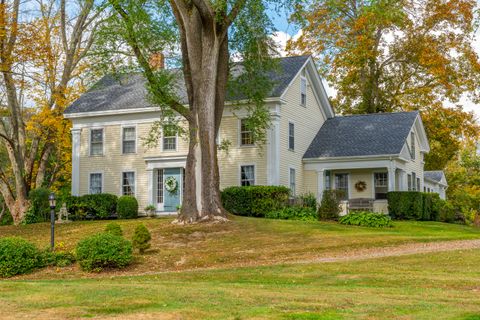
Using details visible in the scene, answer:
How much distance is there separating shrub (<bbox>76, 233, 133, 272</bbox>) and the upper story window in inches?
633

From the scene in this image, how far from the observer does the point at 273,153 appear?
3106cm

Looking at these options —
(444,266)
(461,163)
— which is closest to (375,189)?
(444,266)

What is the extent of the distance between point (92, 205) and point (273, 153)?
8.84 m

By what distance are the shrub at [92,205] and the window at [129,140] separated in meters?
2.73

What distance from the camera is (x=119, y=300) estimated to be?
10.8 metres

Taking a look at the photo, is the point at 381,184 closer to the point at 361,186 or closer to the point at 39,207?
the point at 361,186

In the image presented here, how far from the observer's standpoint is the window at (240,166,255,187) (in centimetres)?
3180

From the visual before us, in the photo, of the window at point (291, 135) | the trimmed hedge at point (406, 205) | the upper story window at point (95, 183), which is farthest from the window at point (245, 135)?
the upper story window at point (95, 183)

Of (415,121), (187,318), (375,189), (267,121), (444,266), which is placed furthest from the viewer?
(415,121)

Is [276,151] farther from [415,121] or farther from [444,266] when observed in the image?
[444,266]

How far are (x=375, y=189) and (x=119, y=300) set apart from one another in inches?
947

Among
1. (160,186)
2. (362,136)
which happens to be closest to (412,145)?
(362,136)

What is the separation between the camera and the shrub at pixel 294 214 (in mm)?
28359

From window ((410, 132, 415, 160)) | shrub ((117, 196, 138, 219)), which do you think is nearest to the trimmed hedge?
window ((410, 132, 415, 160))
